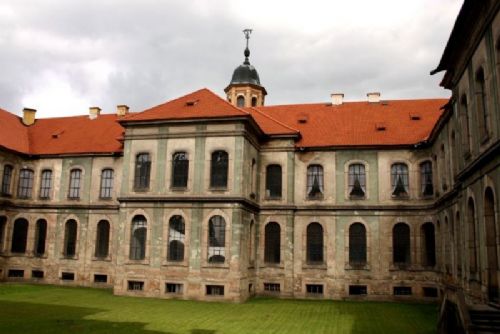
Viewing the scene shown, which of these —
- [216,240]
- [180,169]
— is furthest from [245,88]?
[216,240]

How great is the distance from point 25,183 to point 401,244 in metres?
27.9

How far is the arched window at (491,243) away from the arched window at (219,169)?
16.0m

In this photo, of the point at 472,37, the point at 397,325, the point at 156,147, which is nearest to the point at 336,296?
the point at 397,325

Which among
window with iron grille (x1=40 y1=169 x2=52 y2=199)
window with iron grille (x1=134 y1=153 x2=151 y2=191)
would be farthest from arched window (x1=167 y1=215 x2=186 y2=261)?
window with iron grille (x1=40 y1=169 x2=52 y2=199)

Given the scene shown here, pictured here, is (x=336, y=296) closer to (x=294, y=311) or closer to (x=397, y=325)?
(x=294, y=311)

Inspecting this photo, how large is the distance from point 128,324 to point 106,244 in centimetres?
1631

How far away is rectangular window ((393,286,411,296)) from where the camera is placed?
2986cm

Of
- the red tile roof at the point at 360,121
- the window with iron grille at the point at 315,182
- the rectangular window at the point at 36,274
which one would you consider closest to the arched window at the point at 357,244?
the window with iron grille at the point at 315,182

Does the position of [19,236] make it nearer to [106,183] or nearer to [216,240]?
[106,183]

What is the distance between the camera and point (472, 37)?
17.2 metres

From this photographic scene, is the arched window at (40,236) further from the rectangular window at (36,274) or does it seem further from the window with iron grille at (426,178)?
the window with iron grille at (426,178)

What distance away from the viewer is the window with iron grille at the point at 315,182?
32125 mm

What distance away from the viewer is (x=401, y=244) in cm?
3064

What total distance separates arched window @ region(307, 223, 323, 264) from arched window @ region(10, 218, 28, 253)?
21114 millimetres
